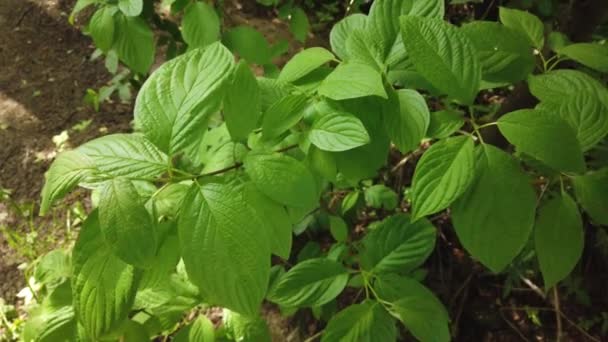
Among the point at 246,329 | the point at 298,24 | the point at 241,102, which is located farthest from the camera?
the point at 298,24

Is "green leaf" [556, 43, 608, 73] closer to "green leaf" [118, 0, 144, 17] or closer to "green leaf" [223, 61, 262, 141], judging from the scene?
"green leaf" [223, 61, 262, 141]

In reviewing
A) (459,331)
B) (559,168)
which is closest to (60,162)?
(559,168)

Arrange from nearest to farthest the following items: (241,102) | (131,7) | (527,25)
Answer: (241,102) < (527,25) < (131,7)

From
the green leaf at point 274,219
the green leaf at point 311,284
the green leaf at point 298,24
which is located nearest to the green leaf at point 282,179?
the green leaf at point 274,219

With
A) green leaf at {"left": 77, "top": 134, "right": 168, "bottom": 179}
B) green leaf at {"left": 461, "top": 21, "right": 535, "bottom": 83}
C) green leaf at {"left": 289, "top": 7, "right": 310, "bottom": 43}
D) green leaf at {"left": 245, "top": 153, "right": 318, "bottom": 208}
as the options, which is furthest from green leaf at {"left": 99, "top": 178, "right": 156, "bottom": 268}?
green leaf at {"left": 289, "top": 7, "right": 310, "bottom": 43}

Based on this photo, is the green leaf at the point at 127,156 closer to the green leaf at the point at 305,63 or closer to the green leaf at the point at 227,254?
the green leaf at the point at 227,254

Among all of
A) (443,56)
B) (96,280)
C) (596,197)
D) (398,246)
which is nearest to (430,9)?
(443,56)

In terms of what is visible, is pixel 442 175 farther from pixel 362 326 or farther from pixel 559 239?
pixel 362 326
